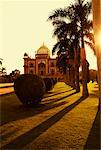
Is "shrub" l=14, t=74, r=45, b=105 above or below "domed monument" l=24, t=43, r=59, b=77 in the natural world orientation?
below

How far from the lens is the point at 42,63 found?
103 metres

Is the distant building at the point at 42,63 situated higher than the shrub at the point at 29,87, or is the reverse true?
the distant building at the point at 42,63

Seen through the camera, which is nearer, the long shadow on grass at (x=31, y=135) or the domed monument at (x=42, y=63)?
the long shadow on grass at (x=31, y=135)

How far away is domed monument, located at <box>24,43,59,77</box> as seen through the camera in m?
100

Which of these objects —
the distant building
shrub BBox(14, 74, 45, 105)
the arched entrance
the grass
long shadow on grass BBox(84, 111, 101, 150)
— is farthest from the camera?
the arched entrance

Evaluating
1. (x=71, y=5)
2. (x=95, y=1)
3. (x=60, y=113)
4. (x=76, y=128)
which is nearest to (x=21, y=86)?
(x=60, y=113)

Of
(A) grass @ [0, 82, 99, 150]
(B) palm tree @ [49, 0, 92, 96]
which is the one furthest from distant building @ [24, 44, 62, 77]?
(A) grass @ [0, 82, 99, 150]

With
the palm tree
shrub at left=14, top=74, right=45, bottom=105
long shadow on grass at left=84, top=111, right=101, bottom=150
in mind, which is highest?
the palm tree

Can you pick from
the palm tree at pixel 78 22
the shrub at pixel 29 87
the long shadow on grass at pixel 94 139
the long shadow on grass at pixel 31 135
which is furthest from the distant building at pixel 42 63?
the long shadow on grass at pixel 94 139

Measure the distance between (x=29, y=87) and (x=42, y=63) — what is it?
88.1 m

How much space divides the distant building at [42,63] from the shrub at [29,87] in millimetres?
83781

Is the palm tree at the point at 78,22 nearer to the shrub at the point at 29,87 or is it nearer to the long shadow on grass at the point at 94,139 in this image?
the shrub at the point at 29,87

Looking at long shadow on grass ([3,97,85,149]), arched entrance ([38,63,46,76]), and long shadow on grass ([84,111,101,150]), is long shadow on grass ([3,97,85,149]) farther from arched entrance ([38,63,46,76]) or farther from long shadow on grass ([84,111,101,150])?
arched entrance ([38,63,46,76])

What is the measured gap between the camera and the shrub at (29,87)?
14.6 m
